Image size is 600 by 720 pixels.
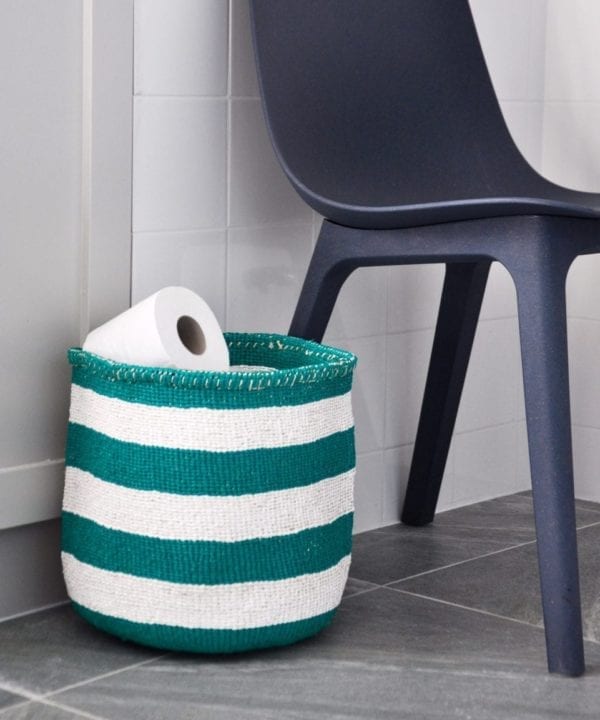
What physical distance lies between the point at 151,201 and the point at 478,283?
560 mm

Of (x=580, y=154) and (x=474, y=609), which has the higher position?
(x=580, y=154)

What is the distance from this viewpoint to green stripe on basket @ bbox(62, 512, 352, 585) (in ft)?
4.65

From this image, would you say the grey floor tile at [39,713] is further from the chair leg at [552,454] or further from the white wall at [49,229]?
the chair leg at [552,454]

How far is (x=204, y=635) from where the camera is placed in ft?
4.70

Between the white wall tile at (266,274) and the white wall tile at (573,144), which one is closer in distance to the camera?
the white wall tile at (266,274)

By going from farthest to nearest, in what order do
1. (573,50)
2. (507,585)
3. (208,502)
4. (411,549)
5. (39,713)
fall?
(573,50) < (411,549) < (507,585) < (208,502) < (39,713)

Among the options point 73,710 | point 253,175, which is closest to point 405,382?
point 253,175

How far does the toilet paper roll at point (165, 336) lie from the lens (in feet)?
4.75

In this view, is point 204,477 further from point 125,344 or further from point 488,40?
point 488,40

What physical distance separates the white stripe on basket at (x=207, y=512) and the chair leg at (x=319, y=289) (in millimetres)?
280

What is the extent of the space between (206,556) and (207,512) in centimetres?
5

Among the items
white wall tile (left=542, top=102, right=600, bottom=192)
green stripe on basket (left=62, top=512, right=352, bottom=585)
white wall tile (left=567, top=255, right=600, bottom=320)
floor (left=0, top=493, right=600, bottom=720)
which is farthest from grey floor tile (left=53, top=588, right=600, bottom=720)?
white wall tile (left=542, top=102, right=600, bottom=192)

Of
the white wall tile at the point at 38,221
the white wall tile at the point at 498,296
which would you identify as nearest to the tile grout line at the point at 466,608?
the white wall tile at the point at 38,221

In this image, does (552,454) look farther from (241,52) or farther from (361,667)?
(241,52)
